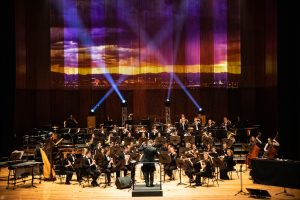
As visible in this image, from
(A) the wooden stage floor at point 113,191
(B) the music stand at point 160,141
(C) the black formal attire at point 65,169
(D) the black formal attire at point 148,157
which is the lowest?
→ (A) the wooden stage floor at point 113,191

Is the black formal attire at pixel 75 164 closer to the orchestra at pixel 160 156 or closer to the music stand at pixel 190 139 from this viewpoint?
the orchestra at pixel 160 156

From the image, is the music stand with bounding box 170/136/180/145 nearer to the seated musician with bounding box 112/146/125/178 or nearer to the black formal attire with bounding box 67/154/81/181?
the seated musician with bounding box 112/146/125/178

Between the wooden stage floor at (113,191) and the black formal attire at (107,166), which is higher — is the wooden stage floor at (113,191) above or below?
below

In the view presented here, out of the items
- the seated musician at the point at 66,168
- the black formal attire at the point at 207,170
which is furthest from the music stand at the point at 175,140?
the seated musician at the point at 66,168

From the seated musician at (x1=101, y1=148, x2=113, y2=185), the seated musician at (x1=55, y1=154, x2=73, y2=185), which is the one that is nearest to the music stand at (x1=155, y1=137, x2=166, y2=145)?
the seated musician at (x1=101, y1=148, x2=113, y2=185)

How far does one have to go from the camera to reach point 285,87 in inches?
598

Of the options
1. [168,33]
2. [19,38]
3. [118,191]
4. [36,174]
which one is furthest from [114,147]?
[168,33]

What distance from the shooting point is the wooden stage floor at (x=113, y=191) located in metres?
12.6

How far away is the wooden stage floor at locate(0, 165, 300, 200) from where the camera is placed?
41.3 ft

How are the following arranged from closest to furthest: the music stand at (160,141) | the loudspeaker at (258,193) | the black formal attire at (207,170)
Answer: the loudspeaker at (258,193)
the black formal attire at (207,170)
the music stand at (160,141)

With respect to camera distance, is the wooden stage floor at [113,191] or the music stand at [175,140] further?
the music stand at [175,140]

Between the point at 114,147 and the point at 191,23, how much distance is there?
1151 cm

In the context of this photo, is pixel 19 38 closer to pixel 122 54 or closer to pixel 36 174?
pixel 122 54

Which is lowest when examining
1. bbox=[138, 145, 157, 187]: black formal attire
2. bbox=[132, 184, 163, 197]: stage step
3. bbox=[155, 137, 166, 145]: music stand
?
bbox=[132, 184, 163, 197]: stage step
